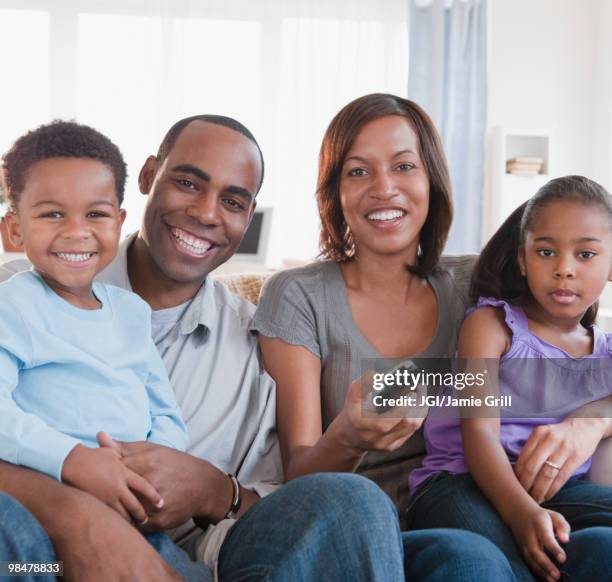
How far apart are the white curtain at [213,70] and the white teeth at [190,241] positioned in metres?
4.02

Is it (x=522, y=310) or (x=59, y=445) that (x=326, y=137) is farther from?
(x=59, y=445)

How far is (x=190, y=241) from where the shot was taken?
157 cm

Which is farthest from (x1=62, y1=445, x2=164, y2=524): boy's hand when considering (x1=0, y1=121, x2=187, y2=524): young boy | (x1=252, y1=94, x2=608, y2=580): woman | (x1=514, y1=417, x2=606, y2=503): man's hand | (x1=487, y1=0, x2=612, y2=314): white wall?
(x1=487, y1=0, x2=612, y2=314): white wall

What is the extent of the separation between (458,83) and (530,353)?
452 centimetres

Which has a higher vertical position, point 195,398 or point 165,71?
point 165,71

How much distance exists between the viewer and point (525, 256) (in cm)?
151

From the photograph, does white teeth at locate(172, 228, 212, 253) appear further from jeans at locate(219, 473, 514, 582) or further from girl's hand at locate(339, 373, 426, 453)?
jeans at locate(219, 473, 514, 582)

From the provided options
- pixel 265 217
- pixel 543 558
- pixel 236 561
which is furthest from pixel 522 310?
pixel 265 217

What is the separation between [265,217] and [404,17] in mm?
2075

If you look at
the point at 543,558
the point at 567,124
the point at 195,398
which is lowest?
the point at 543,558

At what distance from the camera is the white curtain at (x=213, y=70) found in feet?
18.2

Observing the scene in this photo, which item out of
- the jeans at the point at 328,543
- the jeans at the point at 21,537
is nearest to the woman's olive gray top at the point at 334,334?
the jeans at the point at 328,543

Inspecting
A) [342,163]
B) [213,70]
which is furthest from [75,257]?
[213,70]

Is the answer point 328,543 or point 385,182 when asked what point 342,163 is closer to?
point 385,182
